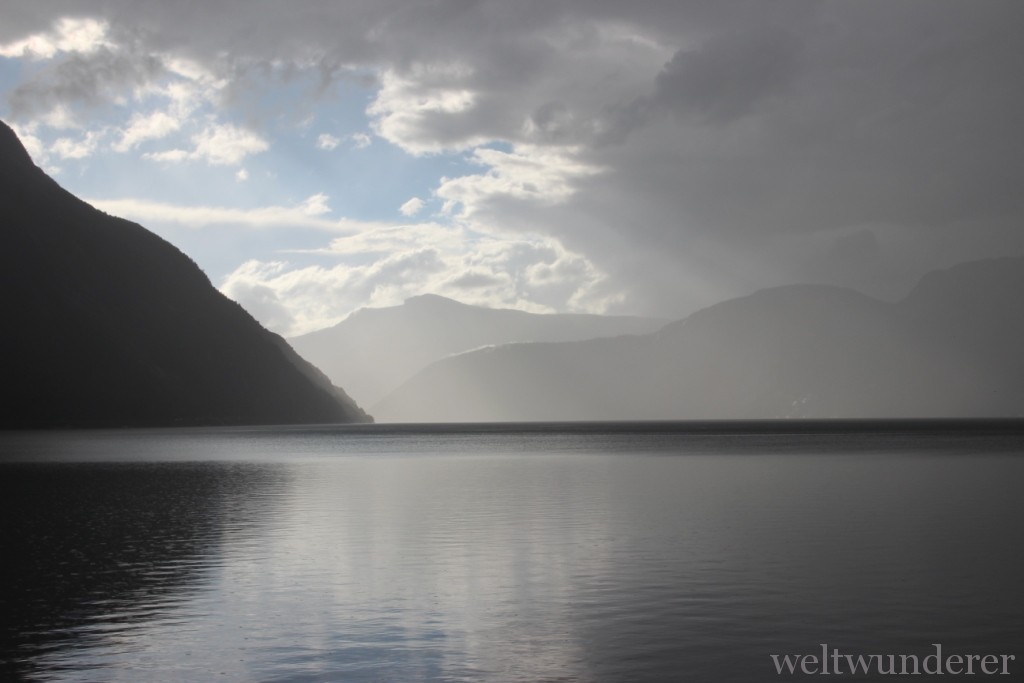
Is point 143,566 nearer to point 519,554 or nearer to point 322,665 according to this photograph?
point 519,554

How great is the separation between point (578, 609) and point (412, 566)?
11001 millimetres

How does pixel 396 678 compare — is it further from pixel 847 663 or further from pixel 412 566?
pixel 412 566

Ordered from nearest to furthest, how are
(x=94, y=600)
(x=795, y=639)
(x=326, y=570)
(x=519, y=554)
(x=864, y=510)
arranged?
(x=795, y=639) < (x=94, y=600) < (x=326, y=570) < (x=519, y=554) < (x=864, y=510)

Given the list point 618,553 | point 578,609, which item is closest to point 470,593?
point 578,609

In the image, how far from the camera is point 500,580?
3441 centimetres

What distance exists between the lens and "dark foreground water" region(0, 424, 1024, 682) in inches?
923

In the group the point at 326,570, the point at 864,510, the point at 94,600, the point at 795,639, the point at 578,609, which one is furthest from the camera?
the point at 864,510

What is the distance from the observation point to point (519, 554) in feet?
Answer: 133

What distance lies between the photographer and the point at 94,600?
3105 centimetres

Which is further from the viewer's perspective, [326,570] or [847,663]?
[326,570]

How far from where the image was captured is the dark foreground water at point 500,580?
2345cm

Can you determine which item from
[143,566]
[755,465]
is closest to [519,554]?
[143,566]

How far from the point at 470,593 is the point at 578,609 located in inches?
184

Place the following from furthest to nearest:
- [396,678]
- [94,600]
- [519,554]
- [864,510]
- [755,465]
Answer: [755,465] < [864,510] < [519,554] < [94,600] < [396,678]
